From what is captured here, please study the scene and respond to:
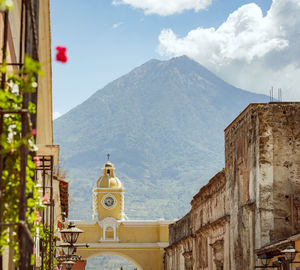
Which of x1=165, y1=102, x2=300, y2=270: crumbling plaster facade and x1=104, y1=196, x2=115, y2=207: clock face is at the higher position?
x1=104, y1=196, x2=115, y2=207: clock face

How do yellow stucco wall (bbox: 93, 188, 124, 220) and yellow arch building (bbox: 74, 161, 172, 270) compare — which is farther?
yellow stucco wall (bbox: 93, 188, 124, 220)

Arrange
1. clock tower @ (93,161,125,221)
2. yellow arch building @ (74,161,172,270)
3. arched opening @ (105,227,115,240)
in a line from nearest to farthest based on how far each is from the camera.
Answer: yellow arch building @ (74,161,172,270), arched opening @ (105,227,115,240), clock tower @ (93,161,125,221)

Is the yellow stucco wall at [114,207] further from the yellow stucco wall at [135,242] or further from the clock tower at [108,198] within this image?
the yellow stucco wall at [135,242]

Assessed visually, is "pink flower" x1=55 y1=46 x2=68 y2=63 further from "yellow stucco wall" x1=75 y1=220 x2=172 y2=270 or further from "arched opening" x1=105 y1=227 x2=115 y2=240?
"arched opening" x1=105 y1=227 x2=115 y2=240

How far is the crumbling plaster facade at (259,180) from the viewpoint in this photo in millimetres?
17922

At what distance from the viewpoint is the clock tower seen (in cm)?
5866

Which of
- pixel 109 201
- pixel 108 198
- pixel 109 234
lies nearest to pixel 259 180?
pixel 109 234

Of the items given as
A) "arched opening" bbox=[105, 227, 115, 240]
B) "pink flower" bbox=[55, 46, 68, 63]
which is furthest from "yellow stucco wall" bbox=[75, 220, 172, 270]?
"pink flower" bbox=[55, 46, 68, 63]

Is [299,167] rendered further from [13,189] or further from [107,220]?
[107,220]

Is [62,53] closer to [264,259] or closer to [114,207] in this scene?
[264,259]

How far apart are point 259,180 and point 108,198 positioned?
42.2 m

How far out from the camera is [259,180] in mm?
18234

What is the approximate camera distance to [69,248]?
1583cm

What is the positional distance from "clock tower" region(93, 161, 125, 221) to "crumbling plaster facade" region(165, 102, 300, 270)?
1424 inches
